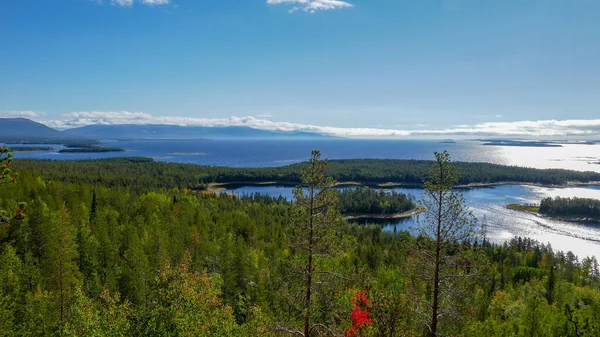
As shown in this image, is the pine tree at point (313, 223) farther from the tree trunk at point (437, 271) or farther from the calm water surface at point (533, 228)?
the calm water surface at point (533, 228)

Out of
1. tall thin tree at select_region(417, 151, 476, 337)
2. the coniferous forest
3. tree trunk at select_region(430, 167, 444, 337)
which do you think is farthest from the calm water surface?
tree trunk at select_region(430, 167, 444, 337)

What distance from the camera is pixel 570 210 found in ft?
514

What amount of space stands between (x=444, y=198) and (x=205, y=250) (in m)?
52.0

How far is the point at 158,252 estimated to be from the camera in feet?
168

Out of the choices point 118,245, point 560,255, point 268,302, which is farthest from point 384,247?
point 118,245

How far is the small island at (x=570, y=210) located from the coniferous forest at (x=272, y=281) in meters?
73.0

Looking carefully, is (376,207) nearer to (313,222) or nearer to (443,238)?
(443,238)

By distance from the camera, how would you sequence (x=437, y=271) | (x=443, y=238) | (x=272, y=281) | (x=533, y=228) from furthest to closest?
1. (x=533, y=228)
2. (x=272, y=281)
3. (x=443, y=238)
4. (x=437, y=271)

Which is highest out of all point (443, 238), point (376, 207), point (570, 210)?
point (443, 238)

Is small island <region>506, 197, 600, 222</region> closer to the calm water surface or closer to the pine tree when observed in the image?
the calm water surface

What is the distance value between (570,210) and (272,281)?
536 feet

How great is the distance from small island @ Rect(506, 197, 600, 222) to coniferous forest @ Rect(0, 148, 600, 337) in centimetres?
7300

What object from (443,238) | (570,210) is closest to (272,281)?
(443,238)

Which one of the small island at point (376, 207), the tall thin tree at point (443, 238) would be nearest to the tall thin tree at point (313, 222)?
the tall thin tree at point (443, 238)
